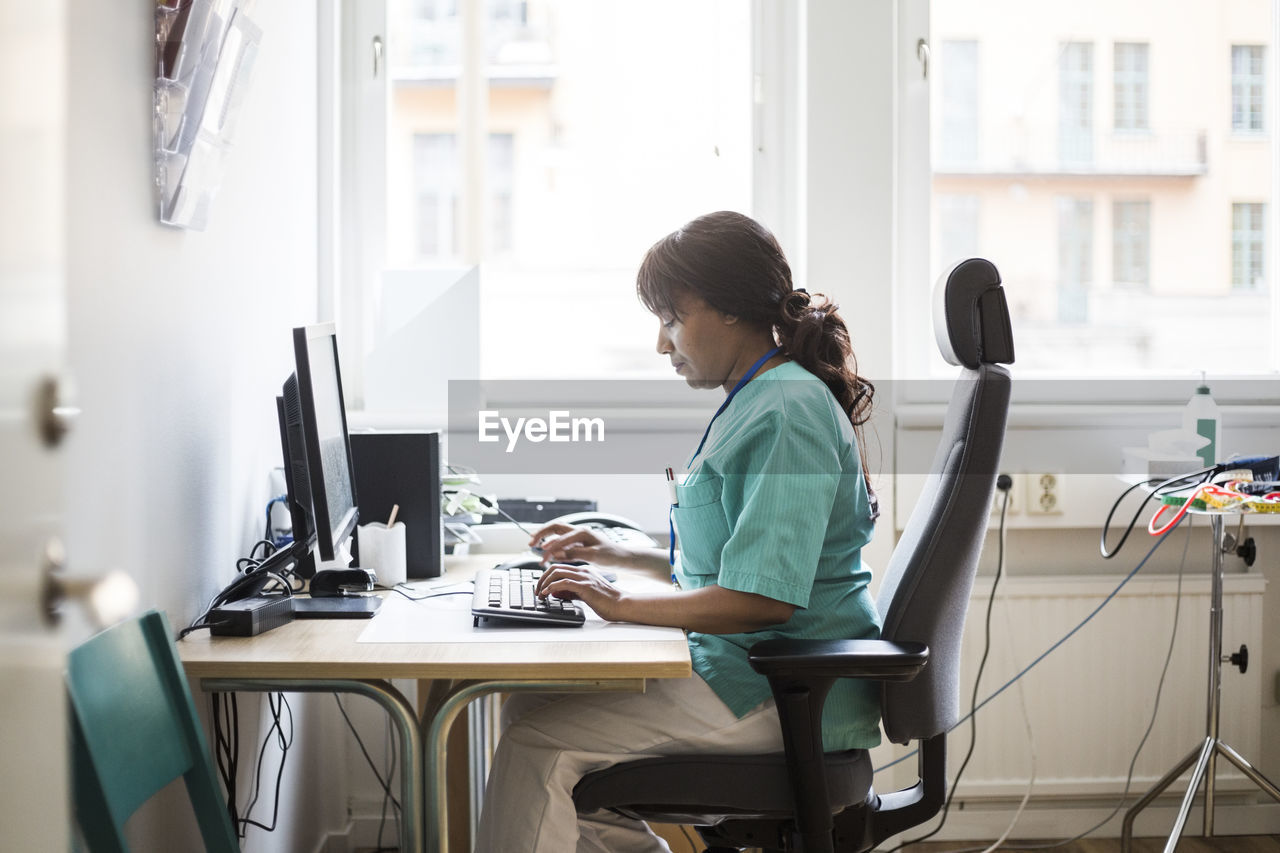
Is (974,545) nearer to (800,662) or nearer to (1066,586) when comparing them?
(800,662)

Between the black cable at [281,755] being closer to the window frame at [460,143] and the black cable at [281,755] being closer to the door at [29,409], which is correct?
the window frame at [460,143]

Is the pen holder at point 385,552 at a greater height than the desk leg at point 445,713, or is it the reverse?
the pen holder at point 385,552

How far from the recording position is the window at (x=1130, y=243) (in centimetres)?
265

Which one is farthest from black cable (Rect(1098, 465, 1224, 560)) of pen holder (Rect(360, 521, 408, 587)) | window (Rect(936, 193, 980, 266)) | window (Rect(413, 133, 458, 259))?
window (Rect(413, 133, 458, 259))

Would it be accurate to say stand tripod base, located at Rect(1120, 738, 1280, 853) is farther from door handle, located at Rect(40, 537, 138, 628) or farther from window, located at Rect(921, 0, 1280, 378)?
door handle, located at Rect(40, 537, 138, 628)

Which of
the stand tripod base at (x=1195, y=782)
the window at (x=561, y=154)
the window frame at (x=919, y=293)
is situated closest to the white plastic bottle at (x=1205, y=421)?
the window frame at (x=919, y=293)

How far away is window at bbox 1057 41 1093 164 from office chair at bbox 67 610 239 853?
225 centimetres

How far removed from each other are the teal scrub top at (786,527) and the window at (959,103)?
51.2 inches

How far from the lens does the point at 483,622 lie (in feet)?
5.15

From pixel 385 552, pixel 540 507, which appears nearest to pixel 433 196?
pixel 540 507

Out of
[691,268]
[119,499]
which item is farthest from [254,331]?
[691,268]

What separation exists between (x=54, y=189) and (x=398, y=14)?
6.83 feet

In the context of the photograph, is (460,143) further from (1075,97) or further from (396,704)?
(396,704)

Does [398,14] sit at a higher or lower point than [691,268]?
higher
